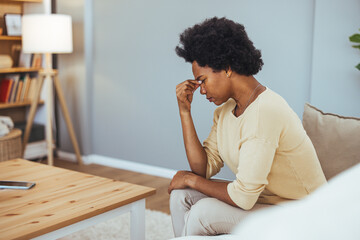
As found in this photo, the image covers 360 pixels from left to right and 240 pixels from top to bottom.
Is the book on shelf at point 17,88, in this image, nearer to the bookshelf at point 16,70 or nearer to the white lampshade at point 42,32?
the bookshelf at point 16,70

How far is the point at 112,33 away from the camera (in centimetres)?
388

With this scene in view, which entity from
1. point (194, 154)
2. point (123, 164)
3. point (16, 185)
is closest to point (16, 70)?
point (123, 164)

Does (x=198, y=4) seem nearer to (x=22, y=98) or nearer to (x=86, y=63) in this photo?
(x=86, y=63)

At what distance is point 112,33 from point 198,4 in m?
0.96

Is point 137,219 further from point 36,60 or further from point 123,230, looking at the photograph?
point 36,60

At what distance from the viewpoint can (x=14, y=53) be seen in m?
4.12

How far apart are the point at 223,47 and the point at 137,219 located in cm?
83

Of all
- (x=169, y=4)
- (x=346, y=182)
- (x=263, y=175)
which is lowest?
(x=263, y=175)

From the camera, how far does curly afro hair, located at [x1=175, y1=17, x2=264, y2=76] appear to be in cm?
155

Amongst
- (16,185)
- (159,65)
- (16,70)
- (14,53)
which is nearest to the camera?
(16,185)

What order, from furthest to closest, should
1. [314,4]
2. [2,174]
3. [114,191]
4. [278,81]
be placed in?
[278,81], [314,4], [2,174], [114,191]

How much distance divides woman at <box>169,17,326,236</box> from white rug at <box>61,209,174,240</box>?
30.1 inches

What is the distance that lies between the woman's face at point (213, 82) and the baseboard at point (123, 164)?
2008 millimetres

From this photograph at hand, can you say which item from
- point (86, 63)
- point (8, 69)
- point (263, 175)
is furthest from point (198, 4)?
point (263, 175)
